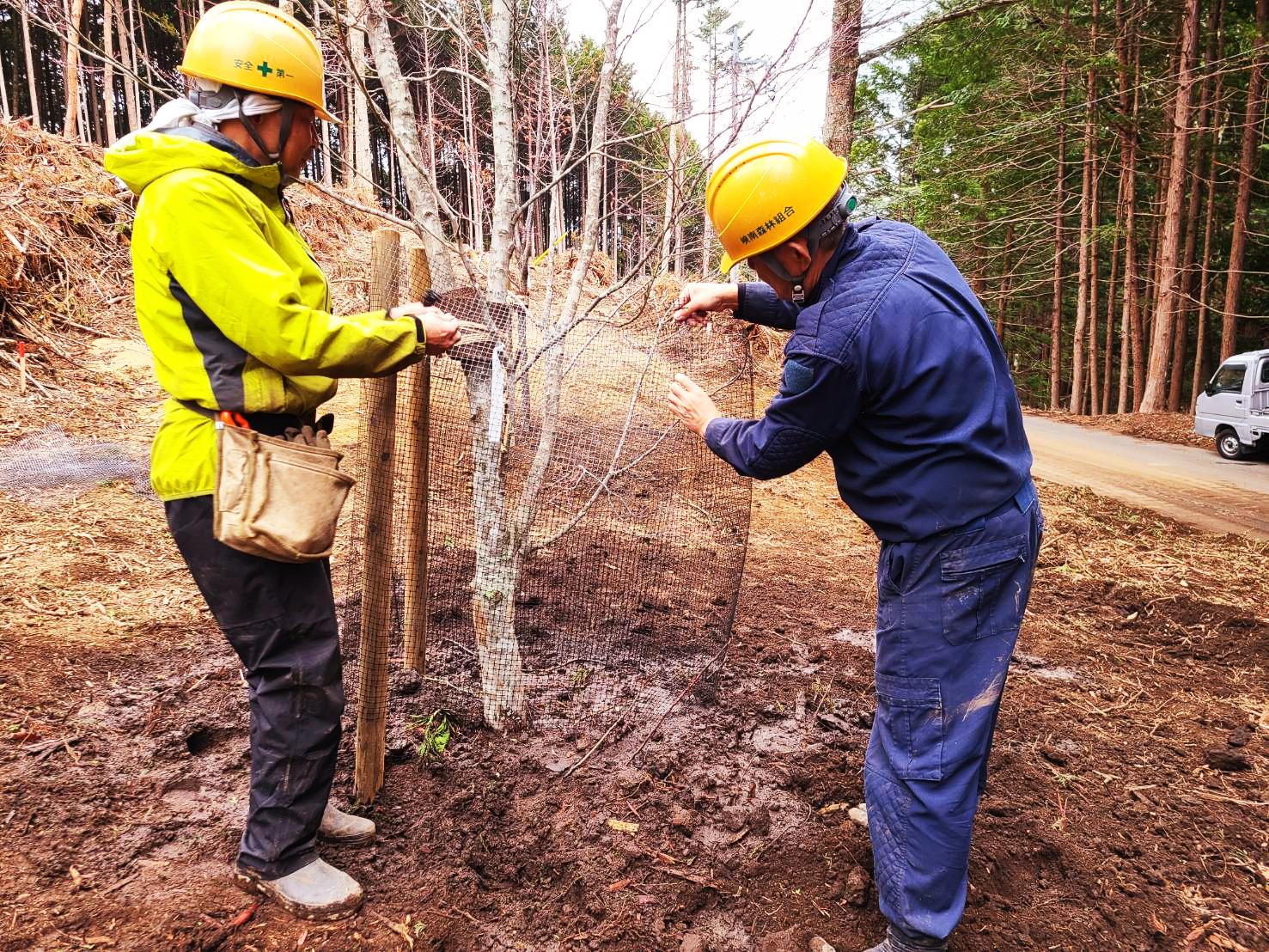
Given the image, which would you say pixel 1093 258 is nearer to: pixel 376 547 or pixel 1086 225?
pixel 1086 225

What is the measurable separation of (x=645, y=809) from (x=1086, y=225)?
66.6 ft

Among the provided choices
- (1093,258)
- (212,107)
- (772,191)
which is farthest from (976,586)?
(1093,258)

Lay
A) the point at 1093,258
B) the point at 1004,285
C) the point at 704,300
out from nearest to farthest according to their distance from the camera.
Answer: the point at 704,300 → the point at 1093,258 → the point at 1004,285

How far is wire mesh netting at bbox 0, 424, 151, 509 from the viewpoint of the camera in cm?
550

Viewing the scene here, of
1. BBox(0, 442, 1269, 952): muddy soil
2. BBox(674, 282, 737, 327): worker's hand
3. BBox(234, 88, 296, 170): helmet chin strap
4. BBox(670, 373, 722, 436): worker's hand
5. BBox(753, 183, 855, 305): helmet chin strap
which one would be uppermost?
BBox(234, 88, 296, 170): helmet chin strap

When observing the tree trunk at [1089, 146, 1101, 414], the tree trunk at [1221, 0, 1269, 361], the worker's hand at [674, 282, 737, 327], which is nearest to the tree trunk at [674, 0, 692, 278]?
the worker's hand at [674, 282, 737, 327]

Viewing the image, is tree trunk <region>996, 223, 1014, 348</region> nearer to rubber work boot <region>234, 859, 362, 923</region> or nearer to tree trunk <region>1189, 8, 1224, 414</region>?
tree trunk <region>1189, 8, 1224, 414</region>

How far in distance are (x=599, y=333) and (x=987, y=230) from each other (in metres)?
20.7

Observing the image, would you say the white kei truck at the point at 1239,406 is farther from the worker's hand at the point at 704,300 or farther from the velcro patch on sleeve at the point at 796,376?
the velcro patch on sleeve at the point at 796,376

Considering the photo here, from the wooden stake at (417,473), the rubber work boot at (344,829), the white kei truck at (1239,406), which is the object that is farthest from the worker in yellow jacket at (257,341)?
the white kei truck at (1239,406)

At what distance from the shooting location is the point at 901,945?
6.64 ft

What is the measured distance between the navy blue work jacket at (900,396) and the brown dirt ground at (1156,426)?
47.7 feet

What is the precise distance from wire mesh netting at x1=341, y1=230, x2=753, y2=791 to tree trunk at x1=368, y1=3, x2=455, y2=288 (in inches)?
13.0

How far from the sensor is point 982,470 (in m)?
1.92
